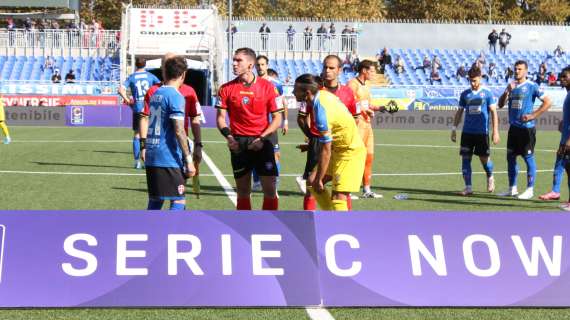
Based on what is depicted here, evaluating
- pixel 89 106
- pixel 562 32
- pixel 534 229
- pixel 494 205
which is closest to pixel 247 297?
pixel 534 229

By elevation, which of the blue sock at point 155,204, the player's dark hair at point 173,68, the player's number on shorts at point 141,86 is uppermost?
the player's dark hair at point 173,68

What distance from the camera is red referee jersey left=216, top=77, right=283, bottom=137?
33.9 feet

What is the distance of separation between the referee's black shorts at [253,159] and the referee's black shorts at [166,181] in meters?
1.66

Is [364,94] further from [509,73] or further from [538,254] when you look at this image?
[509,73]

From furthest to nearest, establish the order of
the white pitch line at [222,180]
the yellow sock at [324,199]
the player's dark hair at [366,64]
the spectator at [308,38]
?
1. the spectator at [308,38]
2. the white pitch line at [222,180]
3. the player's dark hair at [366,64]
4. the yellow sock at [324,199]

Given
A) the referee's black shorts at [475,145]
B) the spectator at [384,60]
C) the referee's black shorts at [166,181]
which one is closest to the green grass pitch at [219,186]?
the referee's black shorts at [475,145]

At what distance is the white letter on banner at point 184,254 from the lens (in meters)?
6.91

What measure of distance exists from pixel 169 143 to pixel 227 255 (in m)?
1.98

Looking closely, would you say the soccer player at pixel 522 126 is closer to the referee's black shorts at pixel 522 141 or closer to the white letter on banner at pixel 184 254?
the referee's black shorts at pixel 522 141

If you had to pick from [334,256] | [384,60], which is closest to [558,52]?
[384,60]

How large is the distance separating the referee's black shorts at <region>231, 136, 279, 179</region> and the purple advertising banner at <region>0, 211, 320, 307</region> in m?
3.35

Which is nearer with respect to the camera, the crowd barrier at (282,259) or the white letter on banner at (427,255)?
the crowd barrier at (282,259)

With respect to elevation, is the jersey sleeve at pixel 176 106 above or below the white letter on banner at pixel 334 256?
above

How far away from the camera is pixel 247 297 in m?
6.93
